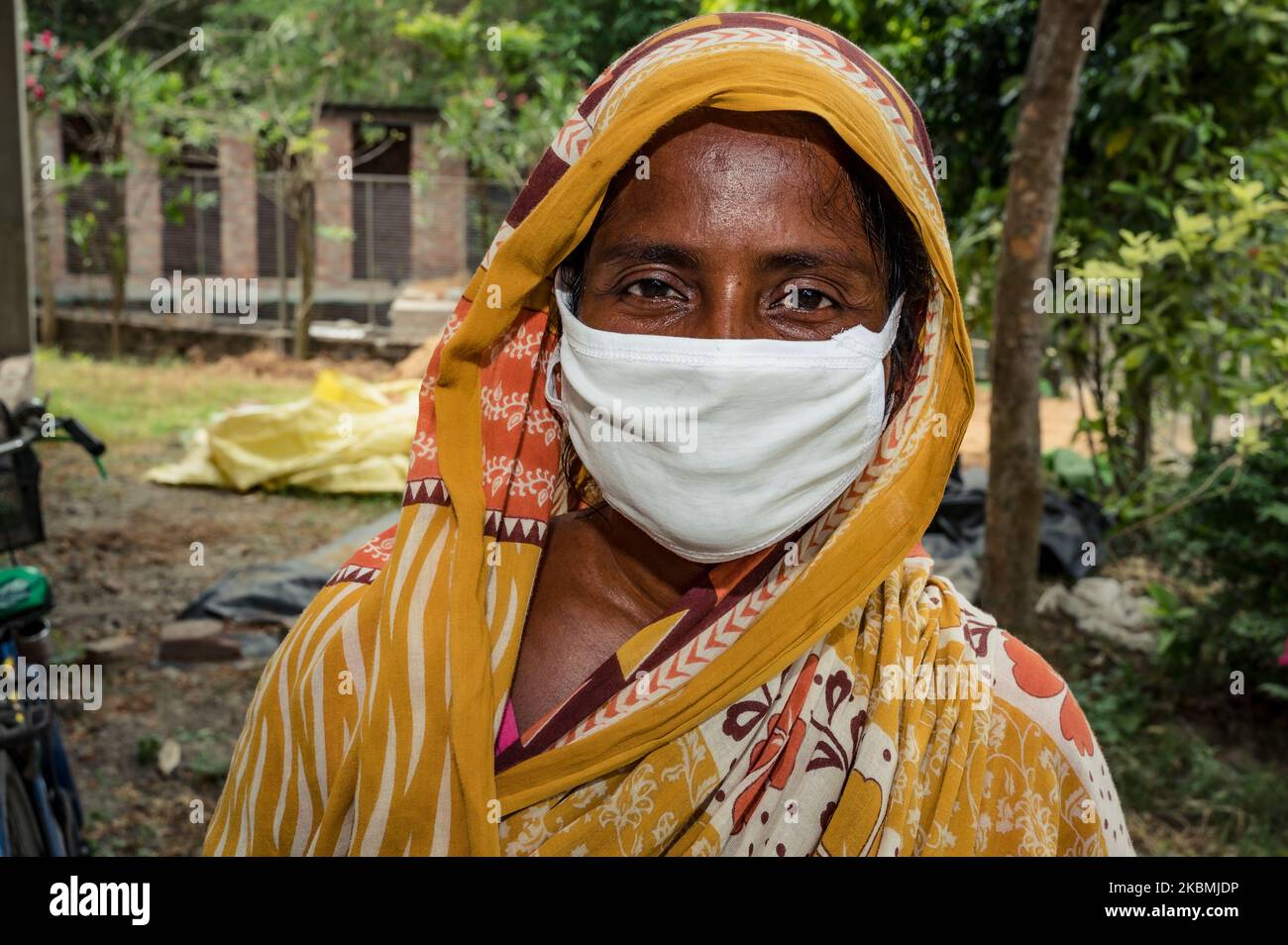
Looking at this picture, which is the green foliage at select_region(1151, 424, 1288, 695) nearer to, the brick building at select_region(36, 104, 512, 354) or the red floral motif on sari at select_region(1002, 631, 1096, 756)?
the red floral motif on sari at select_region(1002, 631, 1096, 756)

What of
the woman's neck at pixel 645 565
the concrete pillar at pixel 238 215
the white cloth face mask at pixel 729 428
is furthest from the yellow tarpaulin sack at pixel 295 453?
the concrete pillar at pixel 238 215

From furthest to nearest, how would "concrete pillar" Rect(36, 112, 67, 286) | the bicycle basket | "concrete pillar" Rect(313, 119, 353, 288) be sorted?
1. "concrete pillar" Rect(313, 119, 353, 288)
2. "concrete pillar" Rect(36, 112, 67, 286)
3. the bicycle basket

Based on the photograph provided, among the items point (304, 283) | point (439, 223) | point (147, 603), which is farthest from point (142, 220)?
point (147, 603)

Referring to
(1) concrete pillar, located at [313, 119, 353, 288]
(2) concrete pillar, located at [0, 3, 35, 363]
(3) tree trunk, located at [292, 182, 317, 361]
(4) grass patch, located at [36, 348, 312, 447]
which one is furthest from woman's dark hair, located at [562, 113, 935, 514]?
(1) concrete pillar, located at [313, 119, 353, 288]

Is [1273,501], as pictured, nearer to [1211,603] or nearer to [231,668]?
[1211,603]

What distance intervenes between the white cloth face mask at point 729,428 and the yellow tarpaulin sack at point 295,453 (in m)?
6.63

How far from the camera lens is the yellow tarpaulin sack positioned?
8023 mm

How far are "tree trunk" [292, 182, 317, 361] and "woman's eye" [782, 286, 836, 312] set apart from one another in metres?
13.2

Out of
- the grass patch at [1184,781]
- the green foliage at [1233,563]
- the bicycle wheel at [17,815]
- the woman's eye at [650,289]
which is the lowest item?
the grass patch at [1184,781]

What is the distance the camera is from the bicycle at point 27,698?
9.37 feet

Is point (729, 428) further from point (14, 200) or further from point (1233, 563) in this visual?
point (14, 200)

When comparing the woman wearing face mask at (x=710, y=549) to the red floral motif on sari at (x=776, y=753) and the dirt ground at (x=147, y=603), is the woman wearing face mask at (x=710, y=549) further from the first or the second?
the dirt ground at (x=147, y=603)

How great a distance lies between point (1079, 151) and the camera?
18.6 feet
